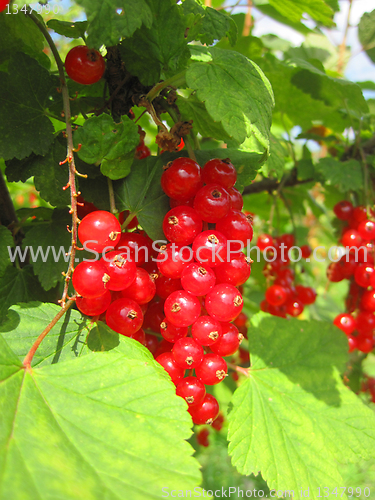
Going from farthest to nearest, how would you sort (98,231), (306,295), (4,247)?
(306,295) < (4,247) < (98,231)

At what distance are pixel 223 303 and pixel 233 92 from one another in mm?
353

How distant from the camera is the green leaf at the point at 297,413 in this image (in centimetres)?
76

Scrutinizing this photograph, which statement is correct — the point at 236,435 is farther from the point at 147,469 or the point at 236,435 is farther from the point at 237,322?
Answer: the point at 237,322

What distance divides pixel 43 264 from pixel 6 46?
17.6 inches

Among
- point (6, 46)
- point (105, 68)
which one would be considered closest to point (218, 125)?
point (105, 68)

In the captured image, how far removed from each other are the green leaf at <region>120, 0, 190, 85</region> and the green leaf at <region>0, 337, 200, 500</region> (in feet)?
1.66

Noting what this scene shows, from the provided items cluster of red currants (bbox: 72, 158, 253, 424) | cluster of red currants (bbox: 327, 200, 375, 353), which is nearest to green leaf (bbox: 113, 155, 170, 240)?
cluster of red currants (bbox: 72, 158, 253, 424)

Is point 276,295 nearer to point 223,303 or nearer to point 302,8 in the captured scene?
point 223,303

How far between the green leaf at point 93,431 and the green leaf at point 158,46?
505 millimetres

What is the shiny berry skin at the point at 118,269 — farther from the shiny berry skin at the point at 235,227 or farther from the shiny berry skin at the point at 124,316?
the shiny berry skin at the point at 235,227

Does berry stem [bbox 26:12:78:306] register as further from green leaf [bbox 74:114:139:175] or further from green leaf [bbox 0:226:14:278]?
green leaf [bbox 0:226:14:278]

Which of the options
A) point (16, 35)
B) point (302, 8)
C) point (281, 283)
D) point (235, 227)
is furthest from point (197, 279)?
point (302, 8)

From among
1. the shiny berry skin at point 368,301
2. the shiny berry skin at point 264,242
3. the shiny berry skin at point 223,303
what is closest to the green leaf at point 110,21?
the shiny berry skin at point 223,303

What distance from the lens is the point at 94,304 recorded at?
59 cm
